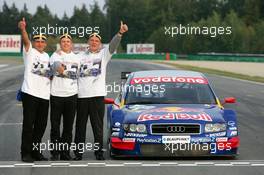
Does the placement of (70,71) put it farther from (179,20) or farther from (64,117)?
(179,20)

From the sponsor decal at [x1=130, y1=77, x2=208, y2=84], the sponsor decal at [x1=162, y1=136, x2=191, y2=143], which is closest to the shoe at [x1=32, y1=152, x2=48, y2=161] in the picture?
the sponsor decal at [x1=162, y1=136, x2=191, y2=143]

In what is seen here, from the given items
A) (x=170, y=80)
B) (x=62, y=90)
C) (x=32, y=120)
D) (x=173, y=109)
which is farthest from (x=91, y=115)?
(x=170, y=80)

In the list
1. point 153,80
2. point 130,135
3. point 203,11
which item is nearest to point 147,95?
point 153,80

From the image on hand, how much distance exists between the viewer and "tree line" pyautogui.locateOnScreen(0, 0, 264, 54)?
79875mm

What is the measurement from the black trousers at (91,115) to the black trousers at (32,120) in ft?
1.74

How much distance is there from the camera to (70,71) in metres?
8.93

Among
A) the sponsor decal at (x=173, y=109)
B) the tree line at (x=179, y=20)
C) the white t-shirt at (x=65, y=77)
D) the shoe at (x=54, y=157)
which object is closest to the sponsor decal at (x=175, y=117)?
the sponsor decal at (x=173, y=109)

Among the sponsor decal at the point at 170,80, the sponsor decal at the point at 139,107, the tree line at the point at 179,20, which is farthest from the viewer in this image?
the tree line at the point at 179,20

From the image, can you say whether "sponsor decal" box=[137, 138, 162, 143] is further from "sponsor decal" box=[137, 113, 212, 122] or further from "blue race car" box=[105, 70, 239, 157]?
"sponsor decal" box=[137, 113, 212, 122]

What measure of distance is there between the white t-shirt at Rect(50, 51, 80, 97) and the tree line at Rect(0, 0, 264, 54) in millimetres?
66045

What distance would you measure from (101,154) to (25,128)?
1.11 m

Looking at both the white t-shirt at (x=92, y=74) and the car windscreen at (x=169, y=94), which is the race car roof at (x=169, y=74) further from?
the white t-shirt at (x=92, y=74)

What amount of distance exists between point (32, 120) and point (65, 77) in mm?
718

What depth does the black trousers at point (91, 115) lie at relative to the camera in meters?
9.21
